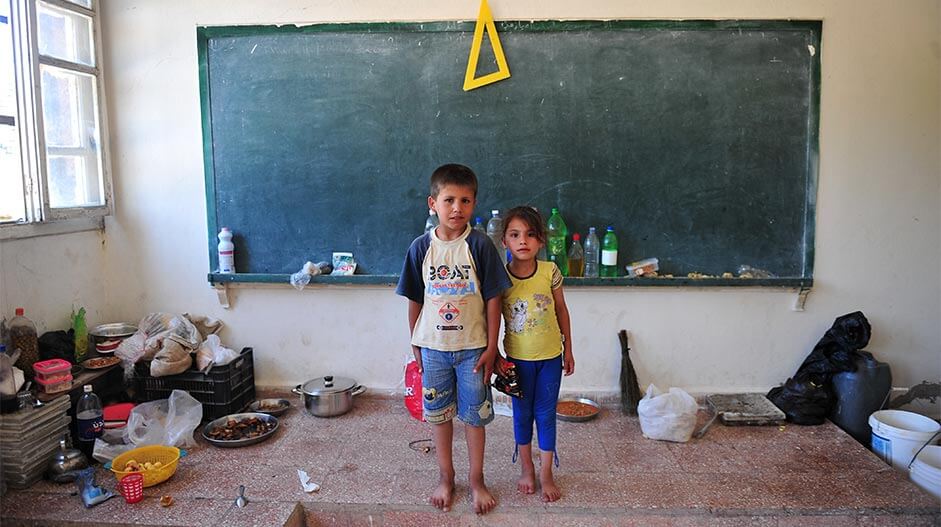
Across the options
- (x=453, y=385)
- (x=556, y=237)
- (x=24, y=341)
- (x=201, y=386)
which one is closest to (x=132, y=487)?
(x=201, y=386)

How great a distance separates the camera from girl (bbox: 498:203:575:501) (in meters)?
2.76

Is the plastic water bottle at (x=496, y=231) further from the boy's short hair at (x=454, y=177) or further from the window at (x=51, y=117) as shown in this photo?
the window at (x=51, y=117)

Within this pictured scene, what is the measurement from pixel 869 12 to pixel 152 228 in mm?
4141

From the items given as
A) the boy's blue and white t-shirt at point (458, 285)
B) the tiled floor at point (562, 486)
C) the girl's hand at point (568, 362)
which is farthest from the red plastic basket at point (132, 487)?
the girl's hand at point (568, 362)

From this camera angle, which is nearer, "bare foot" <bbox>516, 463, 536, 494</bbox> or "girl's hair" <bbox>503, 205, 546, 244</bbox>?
"girl's hair" <bbox>503, 205, 546, 244</bbox>

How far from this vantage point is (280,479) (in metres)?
3.00

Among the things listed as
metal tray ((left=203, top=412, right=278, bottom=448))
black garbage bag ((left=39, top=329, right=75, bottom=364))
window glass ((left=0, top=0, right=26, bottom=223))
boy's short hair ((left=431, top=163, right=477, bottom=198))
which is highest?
window glass ((left=0, top=0, right=26, bottom=223))

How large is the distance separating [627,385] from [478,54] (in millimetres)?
1982

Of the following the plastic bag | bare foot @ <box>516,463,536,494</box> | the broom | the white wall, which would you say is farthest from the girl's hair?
the plastic bag

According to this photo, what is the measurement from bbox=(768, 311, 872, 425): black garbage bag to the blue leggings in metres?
1.58

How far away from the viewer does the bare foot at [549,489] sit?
2789 millimetres

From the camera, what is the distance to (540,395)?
281 centimetres

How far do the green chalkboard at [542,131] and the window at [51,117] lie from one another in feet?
2.07

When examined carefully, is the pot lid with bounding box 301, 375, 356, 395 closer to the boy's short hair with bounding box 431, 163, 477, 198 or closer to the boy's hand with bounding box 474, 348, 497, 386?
the boy's hand with bounding box 474, 348, 497, 386
